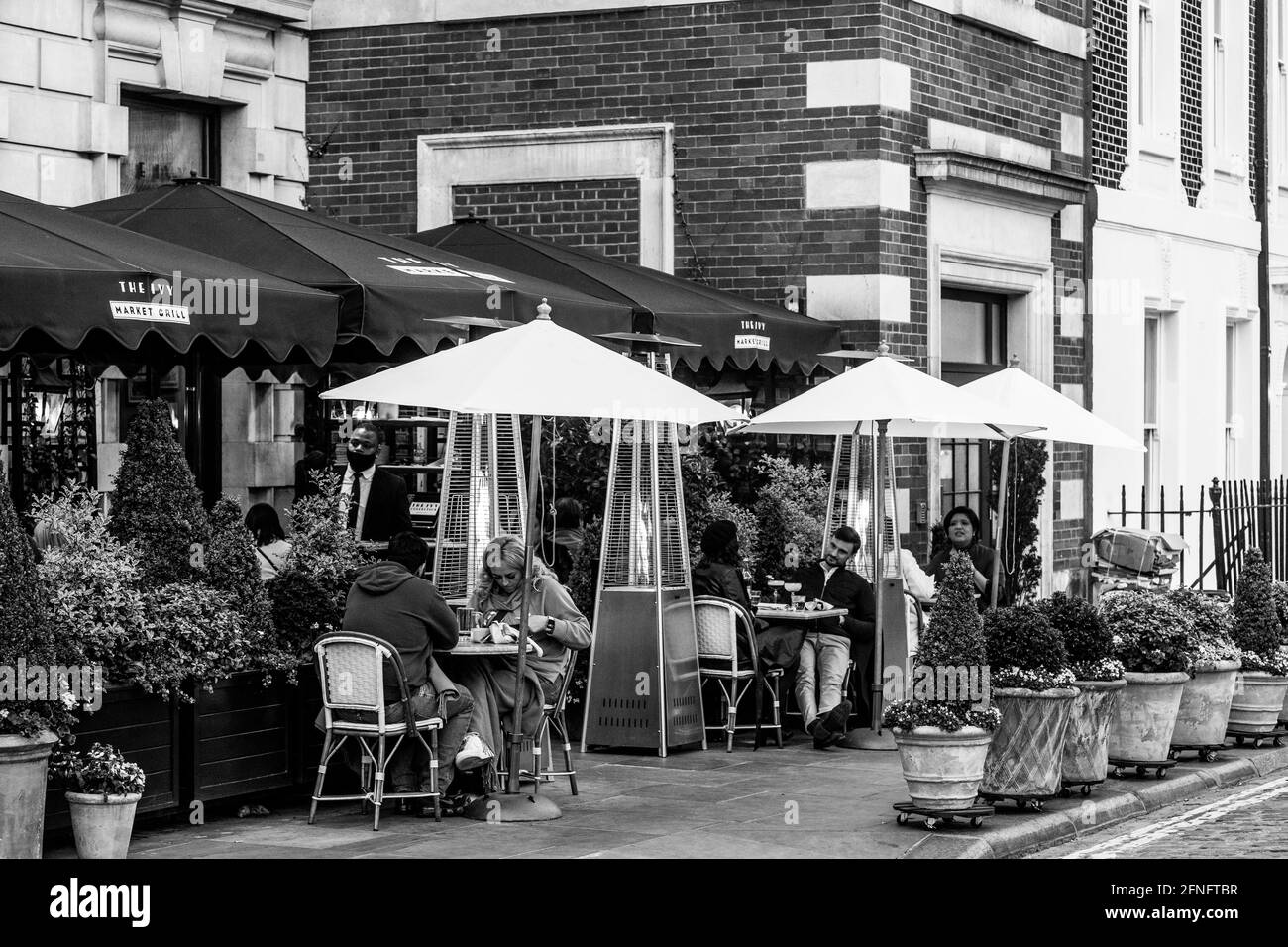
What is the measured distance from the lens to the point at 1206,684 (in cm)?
1292

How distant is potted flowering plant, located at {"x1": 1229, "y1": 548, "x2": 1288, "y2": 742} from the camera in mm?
13812

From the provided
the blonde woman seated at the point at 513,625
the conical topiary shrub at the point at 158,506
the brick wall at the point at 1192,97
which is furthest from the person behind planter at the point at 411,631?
the brick wall at the point at 1192,97

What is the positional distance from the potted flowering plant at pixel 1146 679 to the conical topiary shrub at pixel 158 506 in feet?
17.6

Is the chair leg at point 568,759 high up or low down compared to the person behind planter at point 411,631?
down

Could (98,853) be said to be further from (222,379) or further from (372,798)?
(222,379)

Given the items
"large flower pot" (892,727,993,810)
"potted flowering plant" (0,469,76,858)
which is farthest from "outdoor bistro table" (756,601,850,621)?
"potted flowering plant" (0,469,76,858)

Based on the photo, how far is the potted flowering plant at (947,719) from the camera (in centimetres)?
1027

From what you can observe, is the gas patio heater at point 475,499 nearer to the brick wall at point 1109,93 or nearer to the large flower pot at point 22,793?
the large flower pot at point 22,793

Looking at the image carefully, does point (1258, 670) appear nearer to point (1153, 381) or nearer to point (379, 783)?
point (379, 783)

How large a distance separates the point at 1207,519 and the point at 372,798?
1453 cm

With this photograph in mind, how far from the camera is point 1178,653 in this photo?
40.2ft

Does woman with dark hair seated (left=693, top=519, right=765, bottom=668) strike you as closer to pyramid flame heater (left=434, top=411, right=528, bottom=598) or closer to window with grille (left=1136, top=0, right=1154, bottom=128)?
pyramid flame heater (left=434, top=411, right=528, bottom=598)

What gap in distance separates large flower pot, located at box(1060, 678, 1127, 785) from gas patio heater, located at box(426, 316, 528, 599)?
11.0ft

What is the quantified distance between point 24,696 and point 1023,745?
5109mm
